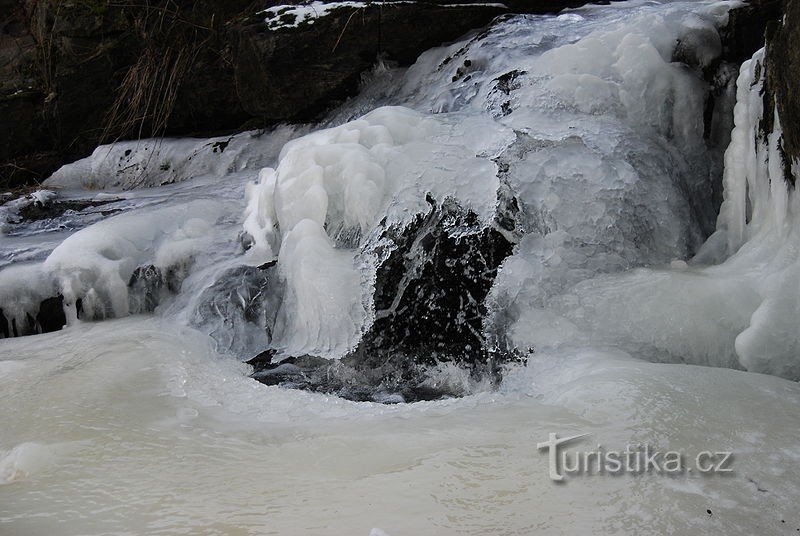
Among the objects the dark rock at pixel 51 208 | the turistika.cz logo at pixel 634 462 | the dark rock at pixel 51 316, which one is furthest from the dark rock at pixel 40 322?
the turistika.cz logo at pixel 634 462

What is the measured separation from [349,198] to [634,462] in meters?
1.94

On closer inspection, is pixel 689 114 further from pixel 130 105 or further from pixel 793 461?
pixel 130 105

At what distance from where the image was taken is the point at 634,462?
5.63 ft

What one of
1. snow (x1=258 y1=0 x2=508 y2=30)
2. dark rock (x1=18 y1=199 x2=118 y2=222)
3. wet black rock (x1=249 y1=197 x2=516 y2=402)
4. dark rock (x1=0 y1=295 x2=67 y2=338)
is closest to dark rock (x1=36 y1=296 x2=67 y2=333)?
dark rock (x1=0 y1=295 x2=67 y2=338)

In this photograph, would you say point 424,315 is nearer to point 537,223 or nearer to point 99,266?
point 537,223

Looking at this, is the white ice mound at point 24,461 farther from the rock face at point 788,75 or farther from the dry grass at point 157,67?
the dry grass at point 157,67

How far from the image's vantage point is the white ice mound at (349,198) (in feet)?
10.5

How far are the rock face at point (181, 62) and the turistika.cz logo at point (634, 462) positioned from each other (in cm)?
368

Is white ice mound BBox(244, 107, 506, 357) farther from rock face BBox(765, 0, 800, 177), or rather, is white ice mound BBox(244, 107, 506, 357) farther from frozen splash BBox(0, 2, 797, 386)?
rock face BBox(765, 0, 800, 177)

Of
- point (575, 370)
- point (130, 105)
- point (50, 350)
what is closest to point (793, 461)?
point (575, 370)

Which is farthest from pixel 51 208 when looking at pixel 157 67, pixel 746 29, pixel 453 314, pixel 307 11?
pixel 746 29

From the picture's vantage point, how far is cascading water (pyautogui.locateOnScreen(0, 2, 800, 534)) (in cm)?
168

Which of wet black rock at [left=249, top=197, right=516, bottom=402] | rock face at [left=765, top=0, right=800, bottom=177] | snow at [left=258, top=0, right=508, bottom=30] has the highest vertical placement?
snow at [left=258, top=0, right=508, bottom=30]

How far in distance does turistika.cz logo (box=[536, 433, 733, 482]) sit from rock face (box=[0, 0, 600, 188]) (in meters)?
3.68
